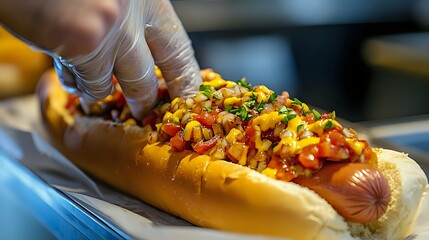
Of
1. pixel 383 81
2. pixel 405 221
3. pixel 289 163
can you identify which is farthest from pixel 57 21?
pixel 383 81

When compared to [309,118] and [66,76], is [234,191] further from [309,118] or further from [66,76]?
[66,76]

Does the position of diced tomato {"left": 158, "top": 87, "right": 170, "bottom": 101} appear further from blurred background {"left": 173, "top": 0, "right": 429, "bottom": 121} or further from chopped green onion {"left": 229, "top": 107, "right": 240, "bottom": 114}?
blurred background {"left": 173, "top": 0, "right": 429, "bottom": 121}

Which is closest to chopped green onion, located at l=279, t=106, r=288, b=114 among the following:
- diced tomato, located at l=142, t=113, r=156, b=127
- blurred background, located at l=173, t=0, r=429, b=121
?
diced tomato, located at l=142, t=113, r=156, b=127

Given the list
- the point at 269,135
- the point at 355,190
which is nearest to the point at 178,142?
the point at 269,135

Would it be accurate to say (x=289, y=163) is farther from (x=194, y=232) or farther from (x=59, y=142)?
(x=59, y=142)

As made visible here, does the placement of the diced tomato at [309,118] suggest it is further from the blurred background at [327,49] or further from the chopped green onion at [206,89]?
the blurred background at [327,49]

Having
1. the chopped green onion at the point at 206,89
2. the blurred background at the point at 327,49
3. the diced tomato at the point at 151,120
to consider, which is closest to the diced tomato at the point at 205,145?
the chopped green onion at the point at 206,89
